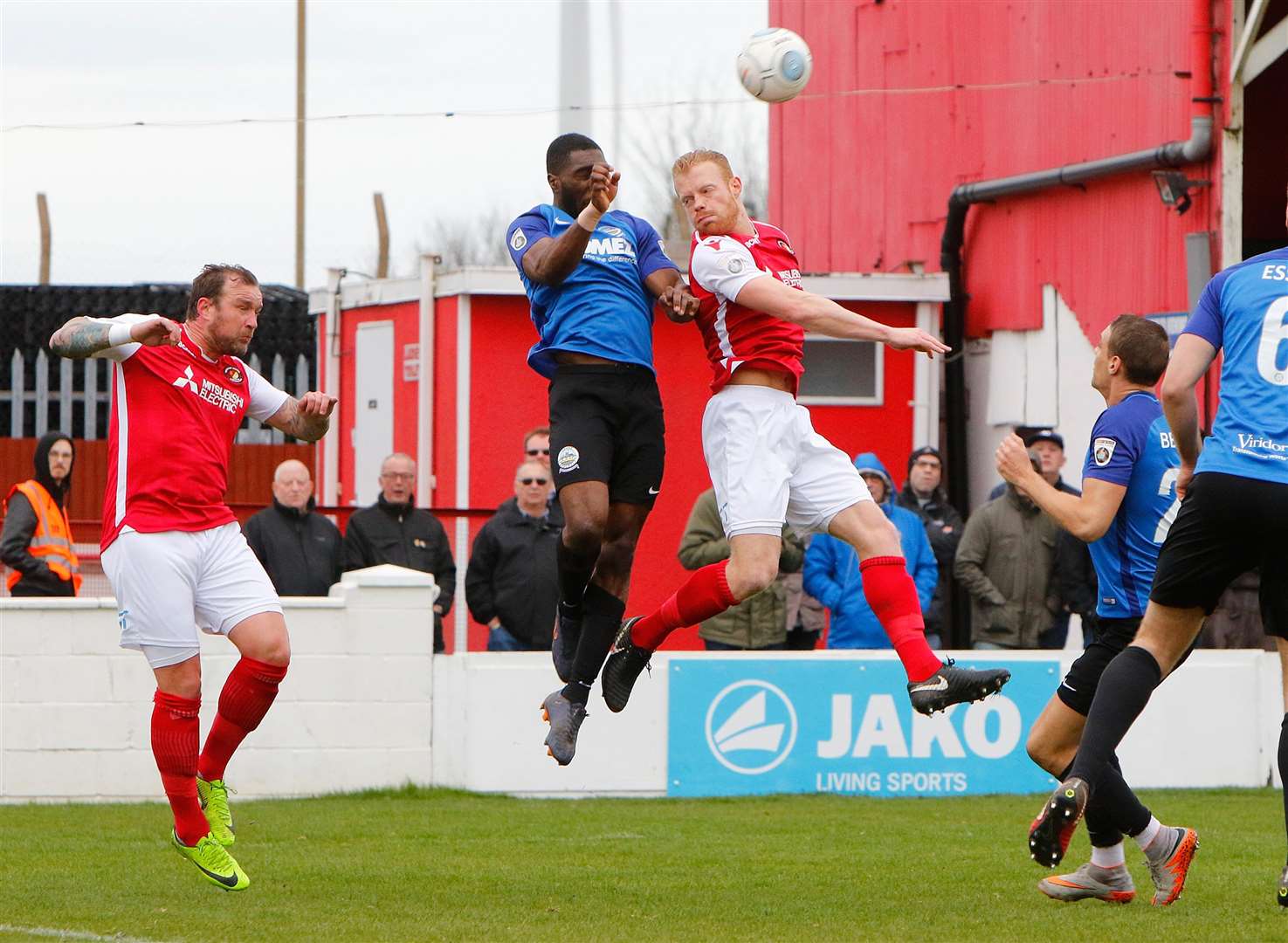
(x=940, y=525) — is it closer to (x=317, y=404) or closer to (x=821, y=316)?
(x=317, y=404)

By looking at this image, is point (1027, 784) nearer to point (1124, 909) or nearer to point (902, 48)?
point (1124, 909)

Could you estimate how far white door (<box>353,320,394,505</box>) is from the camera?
17.2 metres

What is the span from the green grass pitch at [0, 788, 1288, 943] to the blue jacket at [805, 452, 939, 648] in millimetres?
1141

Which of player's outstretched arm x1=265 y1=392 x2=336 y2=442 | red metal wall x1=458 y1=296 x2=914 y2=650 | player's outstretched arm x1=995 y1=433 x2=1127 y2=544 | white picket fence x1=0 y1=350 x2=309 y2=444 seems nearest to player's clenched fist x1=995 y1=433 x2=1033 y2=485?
player's outstretched arm x1=995 y1=433 x2=1127 y2=544

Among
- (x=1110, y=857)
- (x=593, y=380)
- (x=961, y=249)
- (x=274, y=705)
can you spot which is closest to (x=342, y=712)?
(x=274, y=705)

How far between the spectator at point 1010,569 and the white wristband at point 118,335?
6648mm

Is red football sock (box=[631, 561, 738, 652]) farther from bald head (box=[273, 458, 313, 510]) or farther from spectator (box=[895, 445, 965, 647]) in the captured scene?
spectator (box=[895, 445, 965, 647])

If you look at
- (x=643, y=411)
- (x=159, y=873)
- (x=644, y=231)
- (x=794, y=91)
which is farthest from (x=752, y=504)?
(x=159, y=873)

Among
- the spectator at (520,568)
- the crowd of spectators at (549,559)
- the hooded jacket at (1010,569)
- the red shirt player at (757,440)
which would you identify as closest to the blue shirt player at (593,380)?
the red shirt player at (757,440)

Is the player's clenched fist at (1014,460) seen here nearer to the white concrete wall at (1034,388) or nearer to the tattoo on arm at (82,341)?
the tattoo on arm at (82,341)

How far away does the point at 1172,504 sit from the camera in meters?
7.50

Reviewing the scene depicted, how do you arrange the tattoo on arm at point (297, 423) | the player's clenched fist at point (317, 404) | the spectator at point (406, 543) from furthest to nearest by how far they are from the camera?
the spectator at point (406, 543)
the tattoo on arm at point (297, 423)
the player's clenched fist at point (317, 404)

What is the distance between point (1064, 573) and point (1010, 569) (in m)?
0.33

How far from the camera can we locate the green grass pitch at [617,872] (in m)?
7.23
